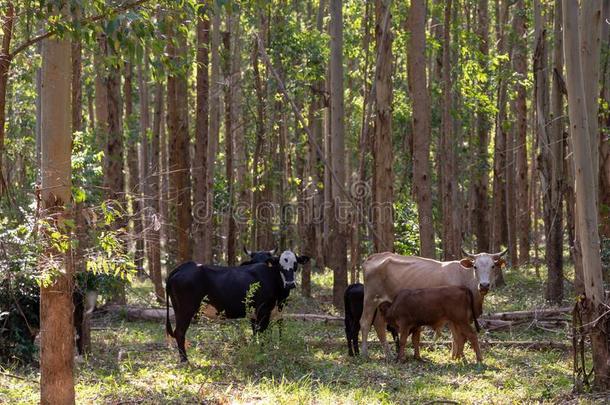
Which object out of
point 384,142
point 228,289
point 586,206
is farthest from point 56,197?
point 384,142

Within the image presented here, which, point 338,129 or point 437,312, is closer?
point 437,312

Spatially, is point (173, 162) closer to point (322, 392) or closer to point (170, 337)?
point (170, 337)

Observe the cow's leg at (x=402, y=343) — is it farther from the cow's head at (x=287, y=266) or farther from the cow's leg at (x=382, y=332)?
the cow's head at (x=287, y=266)

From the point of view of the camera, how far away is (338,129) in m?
16.8

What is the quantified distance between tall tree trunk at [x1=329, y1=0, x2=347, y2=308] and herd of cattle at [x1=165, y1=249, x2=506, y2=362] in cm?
278

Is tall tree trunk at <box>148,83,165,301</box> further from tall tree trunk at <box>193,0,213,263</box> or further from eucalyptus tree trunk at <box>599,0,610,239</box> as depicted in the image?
eucalyptus tree trunk at <box>599,0,610,239</box>

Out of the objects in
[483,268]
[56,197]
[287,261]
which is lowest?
[483,268]

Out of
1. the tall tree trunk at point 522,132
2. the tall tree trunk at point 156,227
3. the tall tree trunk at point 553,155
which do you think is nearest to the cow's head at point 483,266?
the tall tree trunk at point 553,155

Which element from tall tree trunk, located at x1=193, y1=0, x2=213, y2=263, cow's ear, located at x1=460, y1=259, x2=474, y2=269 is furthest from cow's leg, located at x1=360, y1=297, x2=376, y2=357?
tall tree trunk, located at x1=193, y1=0, x2=213, y2=263

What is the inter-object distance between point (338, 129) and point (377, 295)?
416 cm

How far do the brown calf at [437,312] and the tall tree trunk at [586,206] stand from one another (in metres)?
2.98


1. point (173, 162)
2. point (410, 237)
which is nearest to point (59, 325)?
point (173, 162)

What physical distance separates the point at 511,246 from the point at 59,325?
22.9 metres

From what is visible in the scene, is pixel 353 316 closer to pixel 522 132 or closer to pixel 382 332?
pixel 382 332
